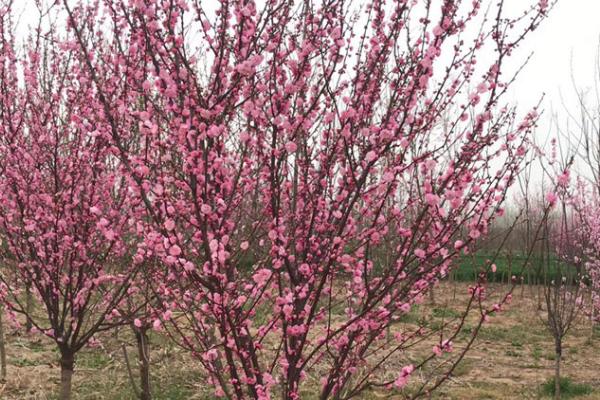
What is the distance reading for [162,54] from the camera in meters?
2.56

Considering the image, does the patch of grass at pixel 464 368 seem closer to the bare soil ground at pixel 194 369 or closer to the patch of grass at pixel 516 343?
the bare soil ground at pixel 194 369

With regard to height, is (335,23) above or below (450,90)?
above

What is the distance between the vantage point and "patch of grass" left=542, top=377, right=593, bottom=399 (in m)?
8.01

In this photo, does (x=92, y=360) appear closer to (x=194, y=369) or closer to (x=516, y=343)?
(x=194, y=369)

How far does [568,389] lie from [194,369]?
516cm

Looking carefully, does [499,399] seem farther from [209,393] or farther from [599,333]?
[599,333]

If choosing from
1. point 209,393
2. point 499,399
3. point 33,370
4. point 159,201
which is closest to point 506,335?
point 499,399

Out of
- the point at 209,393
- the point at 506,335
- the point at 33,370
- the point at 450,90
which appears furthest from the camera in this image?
the point at 506,335

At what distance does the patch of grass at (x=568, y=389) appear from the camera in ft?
26.3

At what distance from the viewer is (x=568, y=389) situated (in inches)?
320

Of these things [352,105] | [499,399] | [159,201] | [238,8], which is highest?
[238,8]

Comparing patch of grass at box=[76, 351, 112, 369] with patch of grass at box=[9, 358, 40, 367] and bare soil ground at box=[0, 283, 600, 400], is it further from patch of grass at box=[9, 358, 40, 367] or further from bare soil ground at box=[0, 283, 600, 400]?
patch of grass at box=[9, 358, 40, 367]

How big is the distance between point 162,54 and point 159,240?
2.61ft

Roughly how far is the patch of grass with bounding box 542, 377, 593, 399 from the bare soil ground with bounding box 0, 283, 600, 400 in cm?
10
